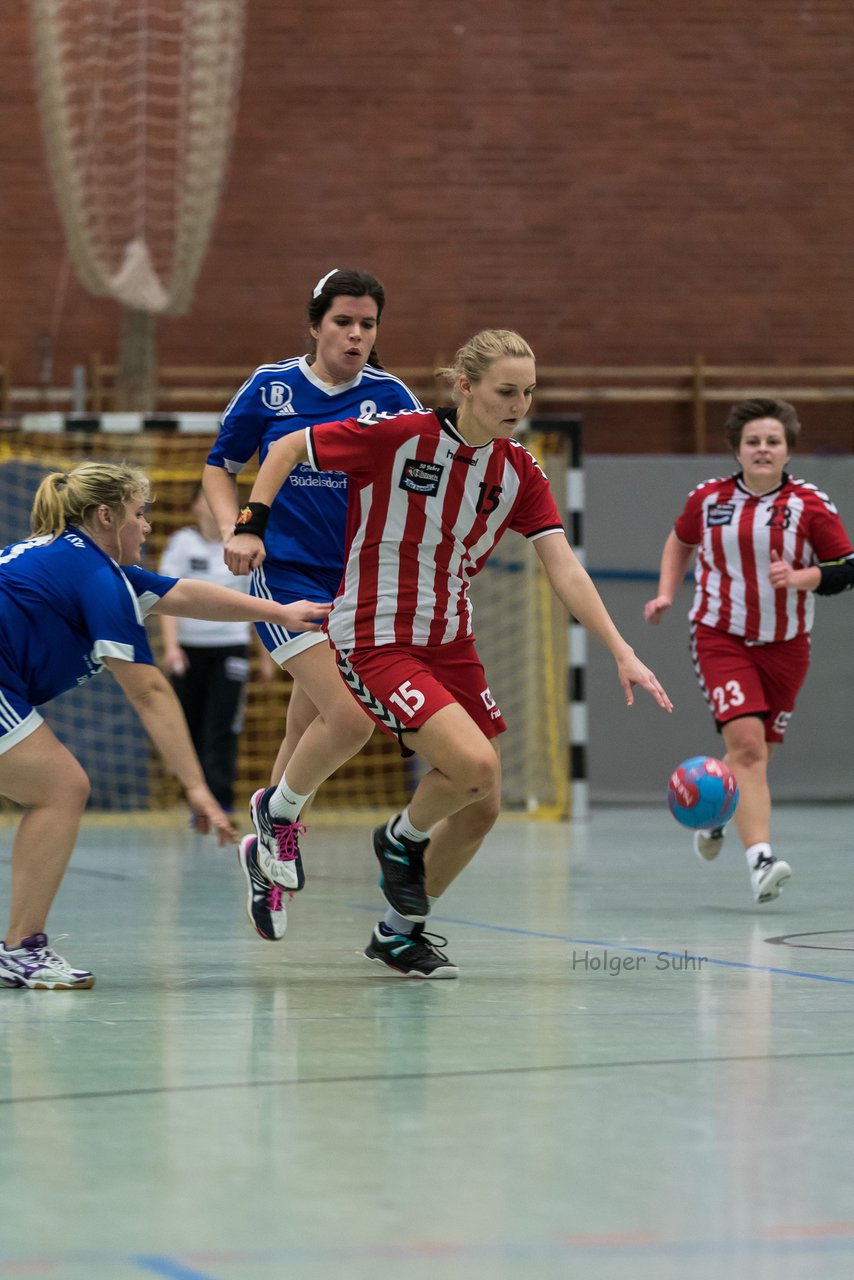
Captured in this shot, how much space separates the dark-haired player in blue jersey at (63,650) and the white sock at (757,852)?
93.8 inches

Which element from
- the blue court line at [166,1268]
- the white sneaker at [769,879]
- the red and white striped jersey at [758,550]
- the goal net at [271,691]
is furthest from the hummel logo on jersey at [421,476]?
the goal net at [271,691]

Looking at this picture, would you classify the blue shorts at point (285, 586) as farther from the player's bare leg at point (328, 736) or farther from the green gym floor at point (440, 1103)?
the green gym floor at point (440, 1103)

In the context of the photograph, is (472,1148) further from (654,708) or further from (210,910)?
(654,708)

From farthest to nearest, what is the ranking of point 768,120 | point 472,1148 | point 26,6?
point 768,120 → point 26,6 → point 472,1148

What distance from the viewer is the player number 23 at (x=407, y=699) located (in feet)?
14.6

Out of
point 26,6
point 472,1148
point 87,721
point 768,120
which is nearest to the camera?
point 472,1148

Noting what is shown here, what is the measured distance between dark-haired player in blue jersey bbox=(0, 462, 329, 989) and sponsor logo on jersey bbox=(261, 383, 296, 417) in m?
0.72

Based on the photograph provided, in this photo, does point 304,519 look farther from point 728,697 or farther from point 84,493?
point 728,697

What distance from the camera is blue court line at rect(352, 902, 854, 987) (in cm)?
468

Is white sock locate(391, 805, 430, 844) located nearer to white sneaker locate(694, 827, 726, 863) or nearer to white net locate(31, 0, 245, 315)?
white sneaker locate(694, 827, 726, 863)

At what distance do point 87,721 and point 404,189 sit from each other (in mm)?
5983

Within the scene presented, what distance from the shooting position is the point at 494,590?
11.7 m

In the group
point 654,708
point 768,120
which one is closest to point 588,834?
point 654,708

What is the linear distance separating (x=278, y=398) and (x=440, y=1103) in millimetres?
2664
